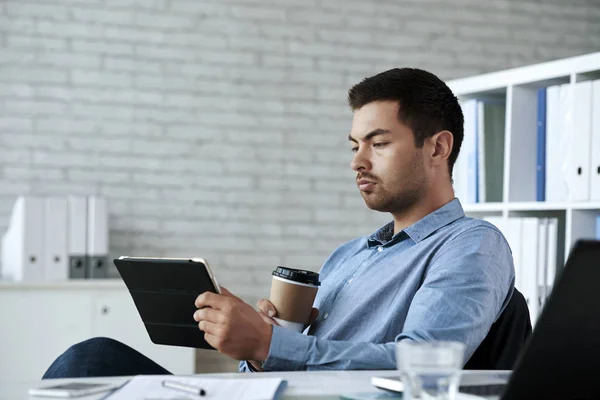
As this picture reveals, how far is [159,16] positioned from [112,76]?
0.38 m

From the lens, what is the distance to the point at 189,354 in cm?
359

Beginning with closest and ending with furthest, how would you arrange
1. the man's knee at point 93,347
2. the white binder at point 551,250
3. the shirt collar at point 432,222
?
the man's knee at point 93,347 → the shirt collar at point 432,222 → the white binder at point 551,250

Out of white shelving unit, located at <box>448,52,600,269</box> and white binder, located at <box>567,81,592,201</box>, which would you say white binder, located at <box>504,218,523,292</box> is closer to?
white shelving unit, located at <box>448,52,600,269</box>

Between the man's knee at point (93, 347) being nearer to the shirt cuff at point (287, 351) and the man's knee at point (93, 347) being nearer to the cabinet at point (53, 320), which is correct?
the shirt cuff at point (287, 351)

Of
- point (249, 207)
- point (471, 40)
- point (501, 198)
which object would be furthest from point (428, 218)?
point (471, 40)

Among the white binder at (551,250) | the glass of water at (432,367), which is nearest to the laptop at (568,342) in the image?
the glass of water at (432,367)

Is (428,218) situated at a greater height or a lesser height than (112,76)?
lesser

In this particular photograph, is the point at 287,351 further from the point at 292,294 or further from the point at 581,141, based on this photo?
the point at 581,141

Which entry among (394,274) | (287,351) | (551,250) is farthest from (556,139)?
(287,351)

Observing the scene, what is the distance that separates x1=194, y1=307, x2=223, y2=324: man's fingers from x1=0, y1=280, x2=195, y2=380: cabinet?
208 cm

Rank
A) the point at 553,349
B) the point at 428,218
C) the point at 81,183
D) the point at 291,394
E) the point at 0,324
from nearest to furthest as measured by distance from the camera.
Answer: the point at 553,349
the point at 291,394
the point at 428,218
the point at 0,324
the point at 81,183

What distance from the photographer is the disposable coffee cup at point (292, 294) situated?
66.8 inches

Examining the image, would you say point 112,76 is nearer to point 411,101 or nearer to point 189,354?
point 189,354

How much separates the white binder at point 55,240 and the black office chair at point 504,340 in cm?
238
